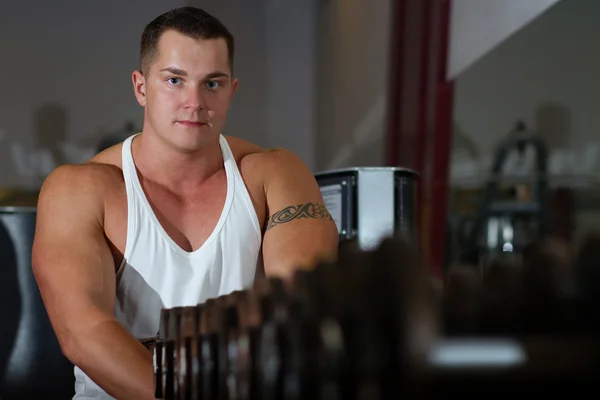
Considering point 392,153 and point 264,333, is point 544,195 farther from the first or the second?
point 264,333

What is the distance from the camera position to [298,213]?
1.20 m

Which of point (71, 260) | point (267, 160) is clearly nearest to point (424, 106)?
point (267, 160)

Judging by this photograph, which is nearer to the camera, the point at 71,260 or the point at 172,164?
the point at 71,260

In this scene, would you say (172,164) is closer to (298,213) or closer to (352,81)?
(298,213)

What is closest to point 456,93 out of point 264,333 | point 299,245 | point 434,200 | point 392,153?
point 434,200

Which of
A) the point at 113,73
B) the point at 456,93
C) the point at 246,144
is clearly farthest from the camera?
the point at 113,73

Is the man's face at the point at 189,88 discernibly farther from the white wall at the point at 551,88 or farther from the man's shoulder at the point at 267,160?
the white wall at the point at 551,88

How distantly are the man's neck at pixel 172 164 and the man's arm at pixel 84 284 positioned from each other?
0.28 feet

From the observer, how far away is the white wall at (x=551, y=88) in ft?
7.77

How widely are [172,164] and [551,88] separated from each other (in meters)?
1.66

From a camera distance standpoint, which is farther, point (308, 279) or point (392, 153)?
point (392, 153)

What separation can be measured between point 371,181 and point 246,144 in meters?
0.23

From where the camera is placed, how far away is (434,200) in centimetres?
337

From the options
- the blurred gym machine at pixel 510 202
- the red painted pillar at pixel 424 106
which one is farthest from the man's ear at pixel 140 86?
the red painted pillar at pixel 424 106
